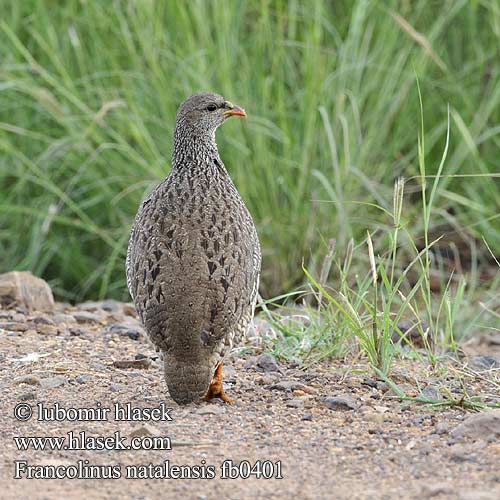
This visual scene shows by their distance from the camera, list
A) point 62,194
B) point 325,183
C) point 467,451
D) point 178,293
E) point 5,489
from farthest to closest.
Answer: point 62,194, point 325,183, point 178,293, point 467,451, point 5,489

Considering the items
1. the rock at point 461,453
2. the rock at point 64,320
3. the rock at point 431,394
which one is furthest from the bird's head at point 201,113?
the rock at point 461,453

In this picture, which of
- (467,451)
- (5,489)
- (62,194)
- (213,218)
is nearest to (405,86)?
(62,194)

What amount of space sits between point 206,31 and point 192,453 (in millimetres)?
4009

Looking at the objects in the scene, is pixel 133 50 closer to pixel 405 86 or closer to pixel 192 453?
pixel 405 86

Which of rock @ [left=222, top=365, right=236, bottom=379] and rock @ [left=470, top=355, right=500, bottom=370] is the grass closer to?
rock @ [left=470, top=355, right=500, bottom=370]

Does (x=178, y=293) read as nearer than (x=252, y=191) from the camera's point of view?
Yes

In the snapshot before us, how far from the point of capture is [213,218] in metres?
4.84

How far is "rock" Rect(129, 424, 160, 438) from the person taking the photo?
13.7ft

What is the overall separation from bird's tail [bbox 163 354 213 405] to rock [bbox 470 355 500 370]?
1717mm

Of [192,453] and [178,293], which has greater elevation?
[178,293]

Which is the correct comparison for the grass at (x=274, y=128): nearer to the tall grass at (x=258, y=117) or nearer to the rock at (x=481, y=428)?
the tall grass at (x=258, y=117)

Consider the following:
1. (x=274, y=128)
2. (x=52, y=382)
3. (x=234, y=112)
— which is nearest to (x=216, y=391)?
(x=52, y=382)

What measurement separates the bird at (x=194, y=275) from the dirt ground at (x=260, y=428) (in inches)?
7.9

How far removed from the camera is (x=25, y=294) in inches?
253
